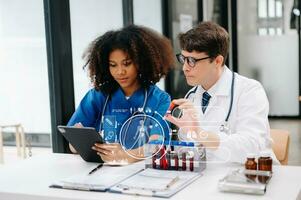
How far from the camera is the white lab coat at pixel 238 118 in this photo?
167 cm

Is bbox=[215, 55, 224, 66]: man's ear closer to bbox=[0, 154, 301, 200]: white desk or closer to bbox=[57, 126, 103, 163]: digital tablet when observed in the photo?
bbox=[0, 154, 301, 200]: white desk

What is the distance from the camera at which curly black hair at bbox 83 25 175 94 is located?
6.70 ft

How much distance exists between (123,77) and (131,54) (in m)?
0.11

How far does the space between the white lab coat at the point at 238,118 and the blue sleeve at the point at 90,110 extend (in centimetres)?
46

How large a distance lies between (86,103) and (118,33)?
0.36m

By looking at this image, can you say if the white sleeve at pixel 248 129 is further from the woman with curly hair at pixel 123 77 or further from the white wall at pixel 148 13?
the white wall at pixel 148 13

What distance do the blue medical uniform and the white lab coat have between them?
18 cm

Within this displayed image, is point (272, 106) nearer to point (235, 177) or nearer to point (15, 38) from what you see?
point (15, 38)

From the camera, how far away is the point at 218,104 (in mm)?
1923

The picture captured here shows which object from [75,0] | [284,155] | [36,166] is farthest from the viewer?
[75,0]

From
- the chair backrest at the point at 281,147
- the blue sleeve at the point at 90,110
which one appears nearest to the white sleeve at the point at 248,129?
the chair backrest at the point at 281,147

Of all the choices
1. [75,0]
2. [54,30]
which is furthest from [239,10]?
[54,30]

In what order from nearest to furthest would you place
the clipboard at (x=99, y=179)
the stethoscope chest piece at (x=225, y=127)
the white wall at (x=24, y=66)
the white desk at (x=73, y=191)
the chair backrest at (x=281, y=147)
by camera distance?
the white desk at (x=73, y=191), the clipboard at (x=99, y=179), the stethoscope chest piece at (x=225, y=127), the chair backrest at (x=281, y=147), the white wall at (x=24, y=66)

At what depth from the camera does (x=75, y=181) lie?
1486 millimetres
